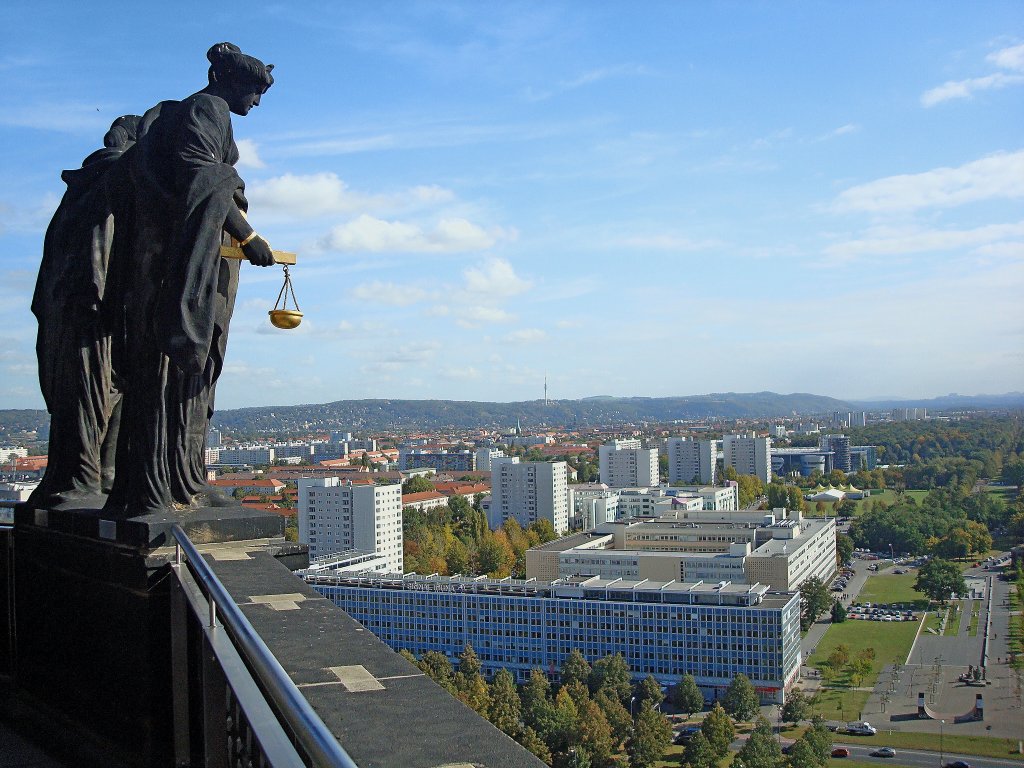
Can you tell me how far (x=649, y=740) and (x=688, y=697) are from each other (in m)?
4.27

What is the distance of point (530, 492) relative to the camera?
169 feet

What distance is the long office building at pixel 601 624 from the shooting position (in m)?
24.0

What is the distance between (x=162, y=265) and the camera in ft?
10.5

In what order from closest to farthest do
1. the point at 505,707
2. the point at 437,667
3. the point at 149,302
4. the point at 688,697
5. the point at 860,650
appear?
the point at 149,302
the point at 505,707
the point at 437,667
the point at 688,697
the point at 860,650

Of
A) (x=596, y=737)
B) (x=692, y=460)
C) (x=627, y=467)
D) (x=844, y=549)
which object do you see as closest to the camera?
(x=596, y=737)

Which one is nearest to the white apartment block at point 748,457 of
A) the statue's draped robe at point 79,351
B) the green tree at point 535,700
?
the green tree at point 535,700

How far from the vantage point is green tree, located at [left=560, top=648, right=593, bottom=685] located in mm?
23000

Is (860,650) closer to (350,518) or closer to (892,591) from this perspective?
(892,591)

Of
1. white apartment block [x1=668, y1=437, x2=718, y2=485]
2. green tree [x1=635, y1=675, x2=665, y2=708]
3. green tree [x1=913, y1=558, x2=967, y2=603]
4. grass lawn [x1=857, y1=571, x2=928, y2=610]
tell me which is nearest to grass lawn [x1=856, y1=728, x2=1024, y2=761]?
green tree [x1=635, y1=675, x2=665, y2=708]

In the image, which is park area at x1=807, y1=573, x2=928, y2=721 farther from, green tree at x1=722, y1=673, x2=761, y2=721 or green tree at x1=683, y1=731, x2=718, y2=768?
green tree at x1=683, y1=731, x2=718, y2=768

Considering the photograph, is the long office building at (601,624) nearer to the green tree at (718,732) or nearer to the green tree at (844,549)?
the green tree at (718,732)

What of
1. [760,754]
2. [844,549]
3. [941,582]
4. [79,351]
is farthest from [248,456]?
[79,351]

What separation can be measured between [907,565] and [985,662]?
18.3 meters

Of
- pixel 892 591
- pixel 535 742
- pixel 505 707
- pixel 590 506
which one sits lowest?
pixel 892 591
